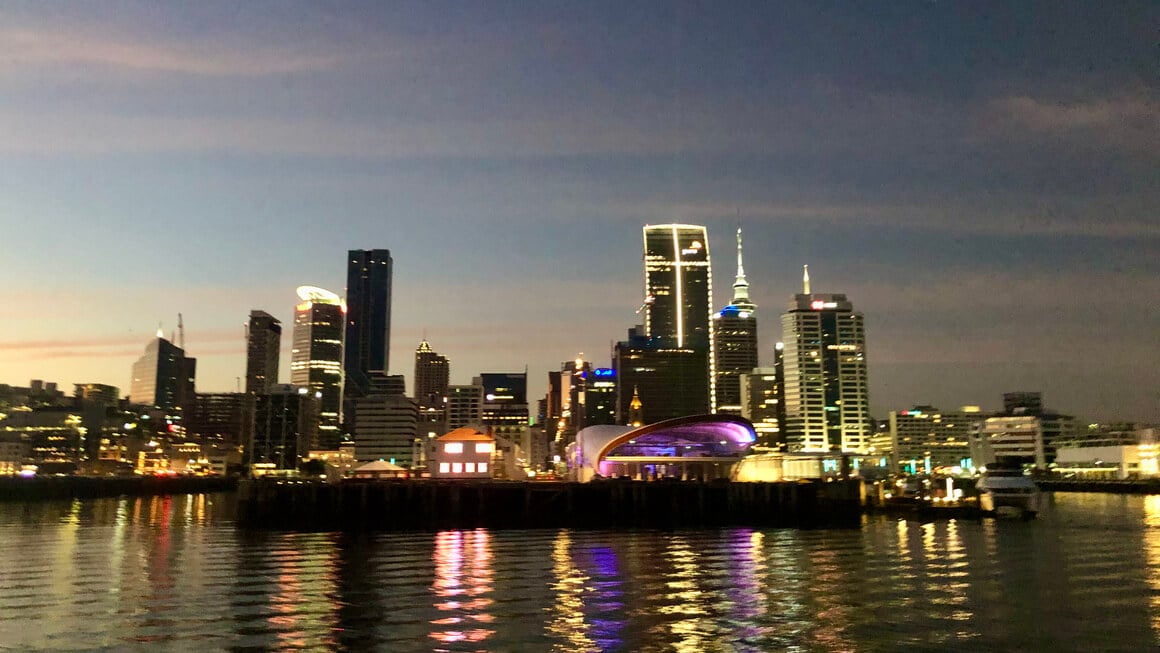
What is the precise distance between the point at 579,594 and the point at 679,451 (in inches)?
2918

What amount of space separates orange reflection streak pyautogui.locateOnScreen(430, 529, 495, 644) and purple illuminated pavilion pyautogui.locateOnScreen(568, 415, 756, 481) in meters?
47.1

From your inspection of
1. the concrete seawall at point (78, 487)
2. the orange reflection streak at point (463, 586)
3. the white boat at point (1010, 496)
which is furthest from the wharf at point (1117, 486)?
the concrete seawall at point (78, 487)

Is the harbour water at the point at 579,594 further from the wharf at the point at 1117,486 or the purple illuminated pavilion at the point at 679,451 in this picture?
the wharf at the point at 1117,486

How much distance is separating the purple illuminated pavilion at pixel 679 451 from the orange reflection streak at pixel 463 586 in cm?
4715

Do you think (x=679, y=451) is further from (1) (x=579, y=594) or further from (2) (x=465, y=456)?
(1) (x=579, y=594)

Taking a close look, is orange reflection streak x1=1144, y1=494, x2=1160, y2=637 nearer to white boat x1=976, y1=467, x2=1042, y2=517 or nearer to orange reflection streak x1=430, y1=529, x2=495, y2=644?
white boat x1=976, y1=467, x2=1042, y2=517

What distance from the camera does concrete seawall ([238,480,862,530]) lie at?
7794 centimetres

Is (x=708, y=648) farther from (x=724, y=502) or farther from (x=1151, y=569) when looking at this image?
(x=724, y=502)

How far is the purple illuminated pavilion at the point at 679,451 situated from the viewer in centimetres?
10494

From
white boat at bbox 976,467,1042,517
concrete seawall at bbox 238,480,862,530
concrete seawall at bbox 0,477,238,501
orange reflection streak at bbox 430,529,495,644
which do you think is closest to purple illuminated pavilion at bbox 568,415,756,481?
concrete seawall at bbox 238,480,862,530

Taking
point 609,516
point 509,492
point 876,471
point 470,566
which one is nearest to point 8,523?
point 509,492

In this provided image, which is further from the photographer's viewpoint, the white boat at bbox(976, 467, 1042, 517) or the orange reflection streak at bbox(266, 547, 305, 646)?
the white boat at bbox(976, 467, 1042, 517)

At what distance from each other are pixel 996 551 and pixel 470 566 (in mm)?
32970

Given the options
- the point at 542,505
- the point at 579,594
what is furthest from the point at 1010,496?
the point at 579,594
